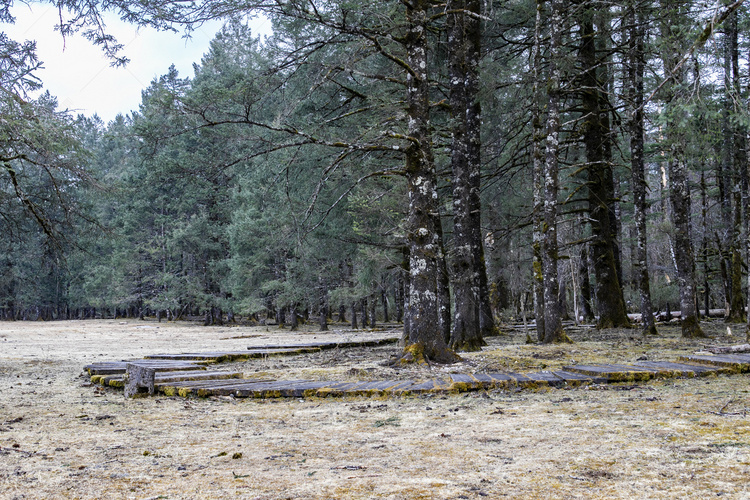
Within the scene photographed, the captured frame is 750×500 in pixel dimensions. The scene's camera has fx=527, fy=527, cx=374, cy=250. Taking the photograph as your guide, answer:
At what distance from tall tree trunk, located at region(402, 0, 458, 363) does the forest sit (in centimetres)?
3

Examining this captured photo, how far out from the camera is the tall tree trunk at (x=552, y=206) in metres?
11.3

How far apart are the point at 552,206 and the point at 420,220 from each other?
4.66 m

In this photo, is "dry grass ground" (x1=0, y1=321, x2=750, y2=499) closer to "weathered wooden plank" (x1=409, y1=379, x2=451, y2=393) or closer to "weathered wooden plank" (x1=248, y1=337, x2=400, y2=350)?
"weathered wooden plank" (x1=409, y1=379, x2=451, y2=393)

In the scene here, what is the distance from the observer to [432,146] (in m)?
14.1

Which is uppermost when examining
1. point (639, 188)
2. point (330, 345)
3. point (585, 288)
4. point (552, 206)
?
point (639, 188)

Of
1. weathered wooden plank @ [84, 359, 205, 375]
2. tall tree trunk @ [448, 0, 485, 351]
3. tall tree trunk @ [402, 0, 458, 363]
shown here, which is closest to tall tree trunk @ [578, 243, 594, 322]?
tall tree trunk @ [448, 0, 485, 351]

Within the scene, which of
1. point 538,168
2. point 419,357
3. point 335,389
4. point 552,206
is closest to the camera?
point 335,389

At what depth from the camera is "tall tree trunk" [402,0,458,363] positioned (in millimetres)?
7812

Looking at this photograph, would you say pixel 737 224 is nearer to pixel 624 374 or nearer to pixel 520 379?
pixel 624 374

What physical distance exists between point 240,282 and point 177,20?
22356 millimetres

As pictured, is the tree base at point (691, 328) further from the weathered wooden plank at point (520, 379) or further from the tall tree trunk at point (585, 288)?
the tall tree trunk at point (585, 288)

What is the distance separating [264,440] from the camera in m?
3.95

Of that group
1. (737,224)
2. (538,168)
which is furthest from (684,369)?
(737,224)

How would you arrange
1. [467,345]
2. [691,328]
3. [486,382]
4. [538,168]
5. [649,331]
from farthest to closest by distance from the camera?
[649,331] < [538,168] < [691,328] < [467,345] < [486,382]
